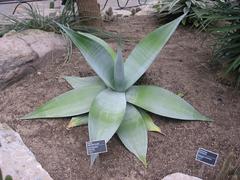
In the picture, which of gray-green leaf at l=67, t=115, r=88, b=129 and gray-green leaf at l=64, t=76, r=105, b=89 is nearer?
gray-green leaf at l=67, t=115, r=88, b=129

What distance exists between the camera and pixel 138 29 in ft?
13.7

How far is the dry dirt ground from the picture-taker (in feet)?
8.07

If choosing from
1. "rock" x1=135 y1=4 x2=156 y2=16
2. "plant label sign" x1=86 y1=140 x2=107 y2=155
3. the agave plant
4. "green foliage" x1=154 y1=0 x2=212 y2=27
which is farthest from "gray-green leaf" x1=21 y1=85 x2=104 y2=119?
"rock" x1=135 y1=4 x2=156 y2=16

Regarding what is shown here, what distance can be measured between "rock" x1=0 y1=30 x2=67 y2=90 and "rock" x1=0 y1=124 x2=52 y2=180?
64cm

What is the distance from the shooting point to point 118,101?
2676mm

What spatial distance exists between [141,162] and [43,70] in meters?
1.20

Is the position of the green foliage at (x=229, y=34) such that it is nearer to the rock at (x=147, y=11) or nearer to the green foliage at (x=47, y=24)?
the green foliage at (x=47, y=24)

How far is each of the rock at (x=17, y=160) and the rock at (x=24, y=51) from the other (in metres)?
0.64

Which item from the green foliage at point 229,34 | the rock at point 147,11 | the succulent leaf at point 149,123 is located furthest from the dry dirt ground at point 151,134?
the rock at point 147,11

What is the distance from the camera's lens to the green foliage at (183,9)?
14.0 ft

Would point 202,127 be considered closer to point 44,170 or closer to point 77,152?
point 77,152

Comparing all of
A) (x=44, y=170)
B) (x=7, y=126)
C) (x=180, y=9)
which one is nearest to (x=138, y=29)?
(x=180, y=9)

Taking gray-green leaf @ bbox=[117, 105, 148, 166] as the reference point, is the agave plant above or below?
above

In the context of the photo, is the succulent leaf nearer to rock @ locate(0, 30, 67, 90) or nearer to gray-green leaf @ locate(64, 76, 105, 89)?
gray-green leaf @ locate(64, 76, 105, 89)
